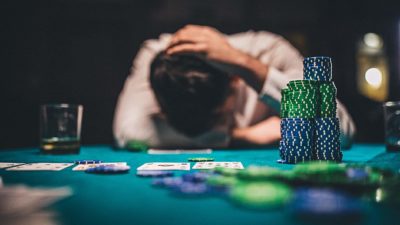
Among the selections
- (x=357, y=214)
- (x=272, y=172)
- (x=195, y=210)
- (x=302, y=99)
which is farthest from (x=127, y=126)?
(x=357, y=214)

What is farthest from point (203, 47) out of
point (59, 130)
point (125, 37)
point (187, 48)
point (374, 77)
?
point (374, 77)

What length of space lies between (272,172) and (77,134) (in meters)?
1.44

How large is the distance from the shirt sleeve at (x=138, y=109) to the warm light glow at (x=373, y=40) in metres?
3.17

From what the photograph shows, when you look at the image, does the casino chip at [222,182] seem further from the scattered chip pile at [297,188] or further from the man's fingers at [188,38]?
the man's fingers at [188,38]

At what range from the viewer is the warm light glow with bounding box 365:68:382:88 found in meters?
5.57

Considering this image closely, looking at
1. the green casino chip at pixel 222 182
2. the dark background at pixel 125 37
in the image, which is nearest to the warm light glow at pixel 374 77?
the dark background at pixel 125 37

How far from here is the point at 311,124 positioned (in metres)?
1.53

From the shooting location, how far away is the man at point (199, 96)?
2.30m

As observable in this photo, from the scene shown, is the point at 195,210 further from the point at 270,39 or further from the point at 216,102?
the point at 270,39

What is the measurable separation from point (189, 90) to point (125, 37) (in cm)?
258

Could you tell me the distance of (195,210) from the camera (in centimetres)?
77

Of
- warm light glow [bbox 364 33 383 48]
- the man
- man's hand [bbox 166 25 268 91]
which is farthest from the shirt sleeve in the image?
warm light glow [bbox 364 33 383 48]

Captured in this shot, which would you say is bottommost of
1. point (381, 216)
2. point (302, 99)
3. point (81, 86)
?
point (381, 216)

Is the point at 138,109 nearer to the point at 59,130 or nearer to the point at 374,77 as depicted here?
the point at 59,130
